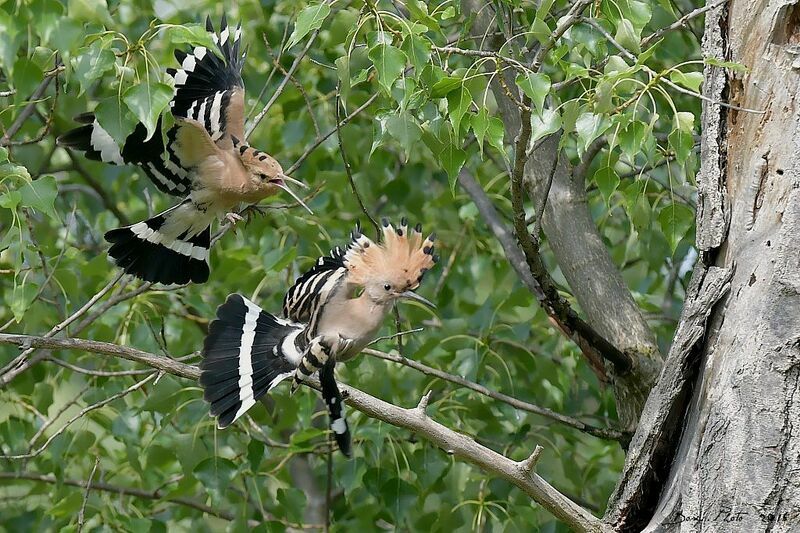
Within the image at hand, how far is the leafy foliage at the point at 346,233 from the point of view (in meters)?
2.63

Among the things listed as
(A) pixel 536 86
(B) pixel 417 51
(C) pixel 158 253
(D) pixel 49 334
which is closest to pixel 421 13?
(B) pixel 417 51

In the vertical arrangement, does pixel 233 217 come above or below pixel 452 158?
below

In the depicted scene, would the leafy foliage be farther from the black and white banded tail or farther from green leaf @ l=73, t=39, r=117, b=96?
the black and white banded tail

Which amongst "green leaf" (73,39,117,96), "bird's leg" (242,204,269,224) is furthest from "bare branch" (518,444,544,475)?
"bird's leg" (242,204,269,224)

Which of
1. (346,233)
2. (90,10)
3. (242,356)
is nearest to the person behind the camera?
(90,10)

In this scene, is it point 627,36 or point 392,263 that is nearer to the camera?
point 627,36

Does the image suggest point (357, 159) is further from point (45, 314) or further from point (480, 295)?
point (45, 314)

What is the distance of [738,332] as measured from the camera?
2.62 meters

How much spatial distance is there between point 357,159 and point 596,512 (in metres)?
2.09

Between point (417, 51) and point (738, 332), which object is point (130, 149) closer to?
point (417, 51)

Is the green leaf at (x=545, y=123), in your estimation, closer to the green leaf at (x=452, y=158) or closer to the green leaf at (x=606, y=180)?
the green leaf at (x=606, y=180)

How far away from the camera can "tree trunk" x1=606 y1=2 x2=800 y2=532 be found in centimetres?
256

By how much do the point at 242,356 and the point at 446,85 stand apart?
1.24 meters

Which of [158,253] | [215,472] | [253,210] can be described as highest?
[253,210]
